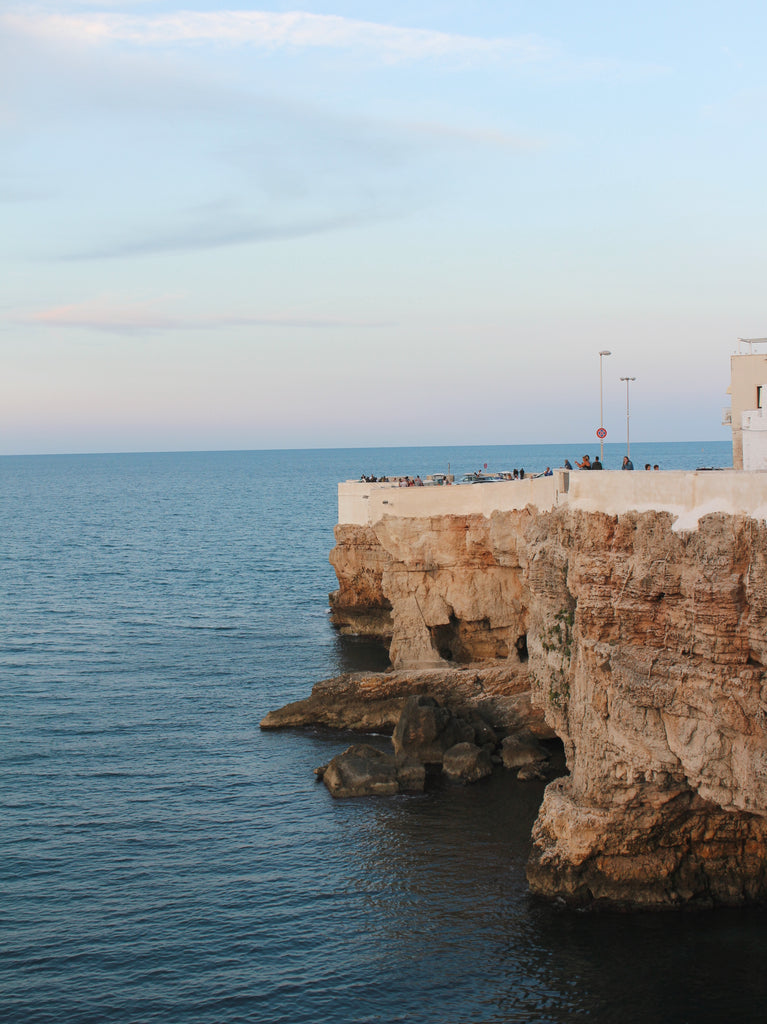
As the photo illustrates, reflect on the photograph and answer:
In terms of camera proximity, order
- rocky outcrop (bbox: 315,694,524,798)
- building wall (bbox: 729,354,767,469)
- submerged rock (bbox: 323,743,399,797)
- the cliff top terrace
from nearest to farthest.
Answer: the cliff top terrace < submerged rock (bbox: 323,743,399,797) < rocky outcrop (bbox: 315,694,524,798) < building wall (bbox: 729,354,767,469)

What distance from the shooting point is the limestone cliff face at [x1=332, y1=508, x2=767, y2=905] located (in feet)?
78.1

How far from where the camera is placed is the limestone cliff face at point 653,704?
23.8 meters

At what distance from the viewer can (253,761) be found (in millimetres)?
40438

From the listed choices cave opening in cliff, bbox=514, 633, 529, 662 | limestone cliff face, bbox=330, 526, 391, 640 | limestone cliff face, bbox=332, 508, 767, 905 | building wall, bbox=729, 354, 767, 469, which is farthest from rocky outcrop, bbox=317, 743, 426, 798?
limestone cliff face, bbox=330, 526, 391, 640

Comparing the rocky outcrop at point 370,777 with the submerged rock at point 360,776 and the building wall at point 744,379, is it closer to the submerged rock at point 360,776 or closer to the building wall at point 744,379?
the submerged rock at point 360,776

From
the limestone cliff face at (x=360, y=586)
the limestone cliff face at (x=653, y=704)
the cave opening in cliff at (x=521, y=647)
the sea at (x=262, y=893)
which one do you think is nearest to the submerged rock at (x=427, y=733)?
the sea at (x=262, y=893)

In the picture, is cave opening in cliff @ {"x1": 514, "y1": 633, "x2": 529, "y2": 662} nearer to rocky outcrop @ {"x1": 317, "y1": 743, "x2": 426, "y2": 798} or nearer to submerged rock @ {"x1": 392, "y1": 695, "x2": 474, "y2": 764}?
submerged rock @ {"x1": 392, "y1": 695, "x2": 474, "y2": 764}

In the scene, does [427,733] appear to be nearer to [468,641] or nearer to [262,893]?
[262,893]

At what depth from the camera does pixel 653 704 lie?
1016 inches

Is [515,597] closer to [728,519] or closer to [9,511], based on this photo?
[728,519]

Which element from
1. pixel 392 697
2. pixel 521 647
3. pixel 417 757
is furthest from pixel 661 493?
pixel 521 647

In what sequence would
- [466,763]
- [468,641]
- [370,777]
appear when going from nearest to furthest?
[370,777] → [466,763] → [468,641]

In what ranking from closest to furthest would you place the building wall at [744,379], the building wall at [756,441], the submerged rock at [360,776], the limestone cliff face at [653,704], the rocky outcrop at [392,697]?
the limestone cliff face at [653,704] < the building wall at [756,441] < the submerged rock at [360,776] < the building wall at [744,379] < the rocky outcrop at [392,697]

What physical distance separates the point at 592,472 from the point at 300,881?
14.6 metres
